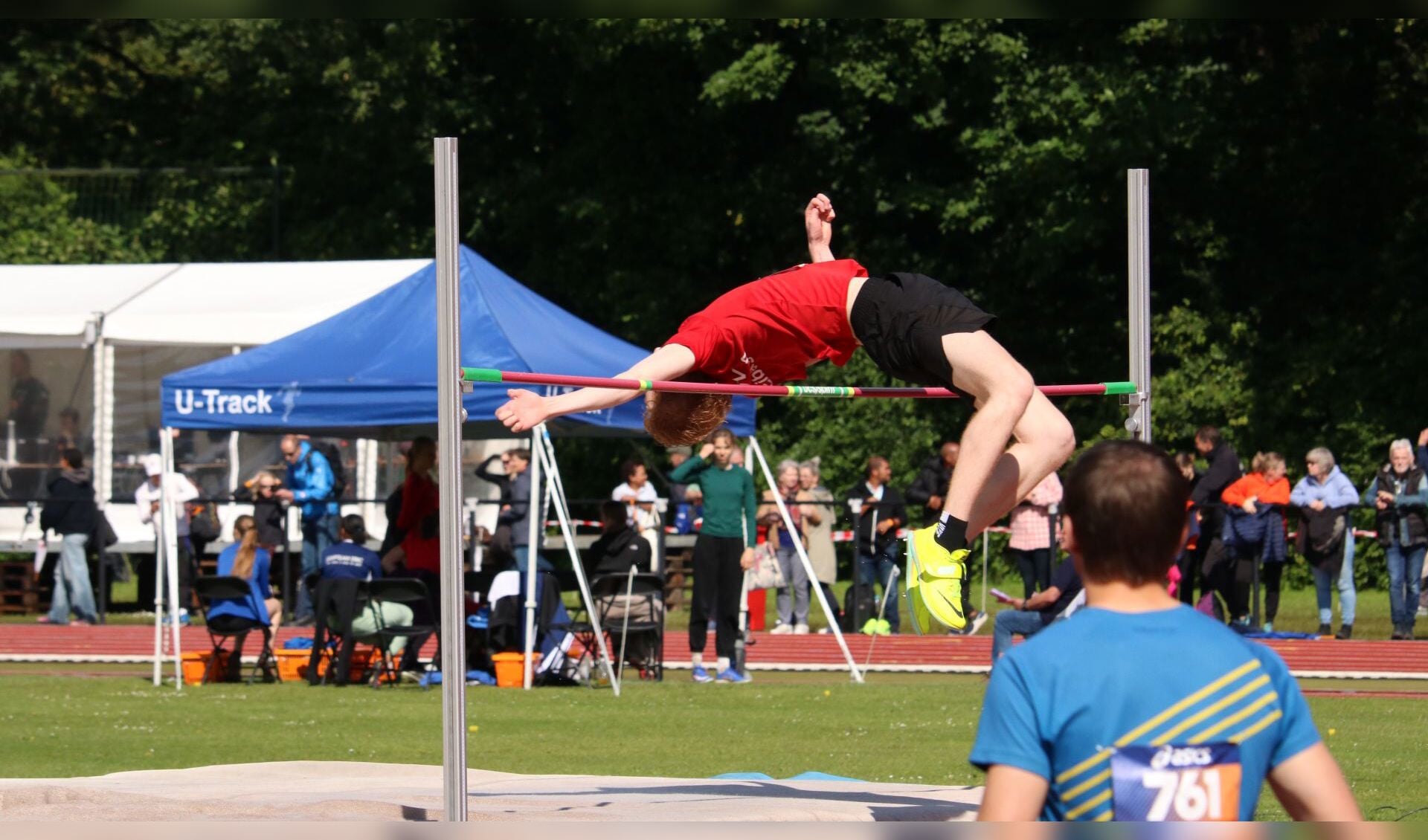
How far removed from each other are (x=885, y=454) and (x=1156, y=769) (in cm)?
2235

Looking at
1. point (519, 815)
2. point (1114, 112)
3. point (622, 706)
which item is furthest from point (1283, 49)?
point (519, 815)

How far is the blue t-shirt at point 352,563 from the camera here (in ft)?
42.8

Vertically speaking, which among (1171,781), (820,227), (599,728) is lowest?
(599,728)

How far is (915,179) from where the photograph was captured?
26.7 metres

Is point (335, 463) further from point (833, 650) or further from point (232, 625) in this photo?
point (833, 650)

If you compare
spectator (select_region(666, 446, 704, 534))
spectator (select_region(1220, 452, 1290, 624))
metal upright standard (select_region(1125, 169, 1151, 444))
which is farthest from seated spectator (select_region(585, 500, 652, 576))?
metal upright standard (select_region(1125, 169, 1151, 444))

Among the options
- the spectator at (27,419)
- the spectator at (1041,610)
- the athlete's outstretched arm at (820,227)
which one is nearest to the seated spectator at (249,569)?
the spectator at (1041,610)

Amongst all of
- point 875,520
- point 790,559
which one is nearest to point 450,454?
point 875,520

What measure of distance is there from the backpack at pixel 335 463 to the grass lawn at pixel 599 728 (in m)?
4.53

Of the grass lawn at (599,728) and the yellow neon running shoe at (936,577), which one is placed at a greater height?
the yellow neon running shoe at (936,577)

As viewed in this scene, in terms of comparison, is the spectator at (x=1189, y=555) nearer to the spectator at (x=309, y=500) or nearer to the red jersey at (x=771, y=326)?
the spectator at (x=309, y=500)

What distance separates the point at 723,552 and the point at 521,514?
2.39 m

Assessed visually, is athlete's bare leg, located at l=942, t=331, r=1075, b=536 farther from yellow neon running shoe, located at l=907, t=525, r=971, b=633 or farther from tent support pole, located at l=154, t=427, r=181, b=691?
tent support pole, located at l=154, t=427, r=181, b=691

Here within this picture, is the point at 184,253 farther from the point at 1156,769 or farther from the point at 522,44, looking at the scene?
the point at 1156,769
